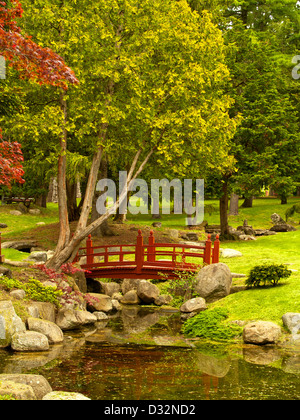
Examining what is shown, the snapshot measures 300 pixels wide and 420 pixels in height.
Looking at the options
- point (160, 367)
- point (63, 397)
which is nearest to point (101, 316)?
point (160, 367)

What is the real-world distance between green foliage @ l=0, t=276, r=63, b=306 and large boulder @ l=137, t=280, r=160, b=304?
561 centimetres

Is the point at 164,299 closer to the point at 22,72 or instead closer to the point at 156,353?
the point at 156,353

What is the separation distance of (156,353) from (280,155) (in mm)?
20640

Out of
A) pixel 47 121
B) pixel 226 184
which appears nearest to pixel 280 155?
pixel 226 184

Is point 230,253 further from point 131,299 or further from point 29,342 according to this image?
point 29,342

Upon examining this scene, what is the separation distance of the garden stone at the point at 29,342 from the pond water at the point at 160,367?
11.4 inches

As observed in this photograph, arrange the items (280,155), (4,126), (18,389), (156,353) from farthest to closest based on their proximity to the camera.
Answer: (280,155) → (4,126) → (156,353) → (18,389)

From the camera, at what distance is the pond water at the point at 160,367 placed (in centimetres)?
1251

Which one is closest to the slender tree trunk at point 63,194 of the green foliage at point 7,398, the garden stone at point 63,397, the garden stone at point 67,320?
the garden stone at point 67,320

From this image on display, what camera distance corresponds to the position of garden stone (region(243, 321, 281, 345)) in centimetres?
1680

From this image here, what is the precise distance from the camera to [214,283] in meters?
20.9

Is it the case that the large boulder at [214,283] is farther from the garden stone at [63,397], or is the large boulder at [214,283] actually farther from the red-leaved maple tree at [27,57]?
the garden stone at [63,397]

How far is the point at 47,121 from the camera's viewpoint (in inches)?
855

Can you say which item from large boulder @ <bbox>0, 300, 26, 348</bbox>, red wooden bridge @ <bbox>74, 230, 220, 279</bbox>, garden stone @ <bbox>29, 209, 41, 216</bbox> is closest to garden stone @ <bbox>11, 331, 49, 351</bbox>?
large boulder @ <bbox>0, 300, 26, 348</bbox>
